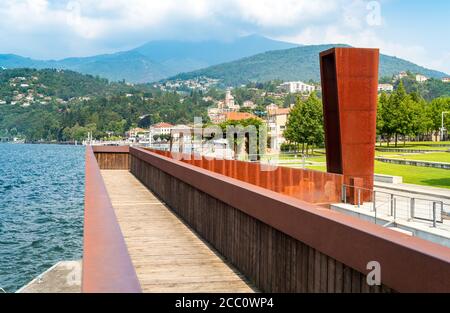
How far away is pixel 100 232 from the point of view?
407 centimetres

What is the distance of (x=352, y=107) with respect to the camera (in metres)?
17.4

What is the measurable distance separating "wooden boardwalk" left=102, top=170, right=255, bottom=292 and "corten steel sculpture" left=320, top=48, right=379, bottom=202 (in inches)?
283

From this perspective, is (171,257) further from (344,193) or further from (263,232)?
(344,193)

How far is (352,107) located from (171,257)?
35.8 feet

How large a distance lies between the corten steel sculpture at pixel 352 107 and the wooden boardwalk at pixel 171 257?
7191mm

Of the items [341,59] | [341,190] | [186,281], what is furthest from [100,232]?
[341,59]

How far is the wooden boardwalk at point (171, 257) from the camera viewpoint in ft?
22.0

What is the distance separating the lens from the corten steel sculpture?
1712 cm

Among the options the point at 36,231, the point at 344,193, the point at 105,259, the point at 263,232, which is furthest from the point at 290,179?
the point at 36,231

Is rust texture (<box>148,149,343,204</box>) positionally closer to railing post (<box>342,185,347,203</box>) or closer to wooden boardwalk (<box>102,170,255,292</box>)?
railing post (<box>342,185,347,203</box>)

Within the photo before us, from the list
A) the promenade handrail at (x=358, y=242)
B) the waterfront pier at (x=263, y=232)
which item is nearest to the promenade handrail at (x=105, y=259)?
the waterfront pier at (x=263, y=232)

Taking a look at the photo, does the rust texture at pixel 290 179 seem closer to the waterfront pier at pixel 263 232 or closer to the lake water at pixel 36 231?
the waterfront pier at pixel 263 232

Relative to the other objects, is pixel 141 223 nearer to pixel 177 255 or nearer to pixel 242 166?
pixel 177 255
